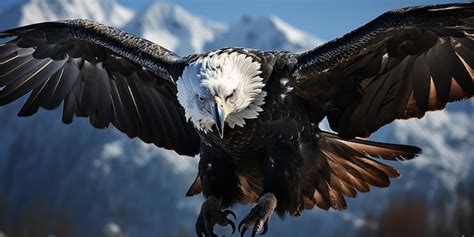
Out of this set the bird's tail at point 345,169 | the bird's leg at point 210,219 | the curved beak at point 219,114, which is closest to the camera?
the curved beak at point 219,114

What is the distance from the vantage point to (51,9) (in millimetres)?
82000

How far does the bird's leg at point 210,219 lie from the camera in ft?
16.4

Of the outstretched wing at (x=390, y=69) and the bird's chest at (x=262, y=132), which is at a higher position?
the outstretched wing at (x=390, y=69)

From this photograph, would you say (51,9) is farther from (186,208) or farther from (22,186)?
(22,186)

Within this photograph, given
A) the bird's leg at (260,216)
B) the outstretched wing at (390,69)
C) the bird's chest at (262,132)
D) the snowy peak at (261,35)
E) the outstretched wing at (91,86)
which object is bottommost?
the bird's leg at (260,216)

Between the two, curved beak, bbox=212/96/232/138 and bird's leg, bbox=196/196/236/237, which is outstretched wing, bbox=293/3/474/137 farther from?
bird's leg, bbox=196/196/236/237

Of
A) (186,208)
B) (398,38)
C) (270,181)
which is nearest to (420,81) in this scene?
(398,38)

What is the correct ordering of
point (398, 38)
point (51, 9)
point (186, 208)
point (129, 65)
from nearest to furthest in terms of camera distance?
point (398, 38)
point (129, 65)
point (186, 208)
point (51, 9)

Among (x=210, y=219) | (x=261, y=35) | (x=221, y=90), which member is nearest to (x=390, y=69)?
(x=221, y=90)

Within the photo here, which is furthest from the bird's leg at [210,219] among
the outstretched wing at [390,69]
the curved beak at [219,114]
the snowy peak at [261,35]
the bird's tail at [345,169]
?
the snowy peak at [261,35]

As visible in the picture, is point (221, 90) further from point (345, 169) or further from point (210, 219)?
point (345, 169)

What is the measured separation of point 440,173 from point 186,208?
25.1 meters

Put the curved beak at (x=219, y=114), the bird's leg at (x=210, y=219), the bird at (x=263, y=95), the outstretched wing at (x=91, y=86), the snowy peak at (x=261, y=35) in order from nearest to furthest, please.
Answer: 1. the curved beak at (x=219, y=114)
2. the bird at (x=263, y=95)
3. the bird's leg at (x=210, y=219)
4. the outstretched wing at (x=91, y=86)
5. the snowy peak at (x=261, y=35)

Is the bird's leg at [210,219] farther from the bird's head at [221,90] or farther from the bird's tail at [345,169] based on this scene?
the bird's tail at [345,169]
